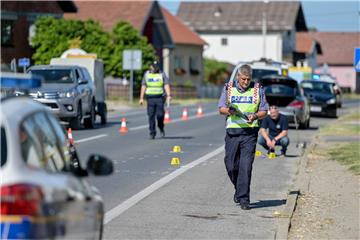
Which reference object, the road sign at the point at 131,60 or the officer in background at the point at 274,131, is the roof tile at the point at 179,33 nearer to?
the road sign at the point at 131,60

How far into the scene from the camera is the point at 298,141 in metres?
25.3

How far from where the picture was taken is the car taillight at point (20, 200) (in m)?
5.83

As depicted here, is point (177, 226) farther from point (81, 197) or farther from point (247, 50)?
point (247, 50)

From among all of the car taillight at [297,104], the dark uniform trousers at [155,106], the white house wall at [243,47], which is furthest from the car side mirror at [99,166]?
the white house wall at [243,47]

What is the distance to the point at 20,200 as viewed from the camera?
229 inches

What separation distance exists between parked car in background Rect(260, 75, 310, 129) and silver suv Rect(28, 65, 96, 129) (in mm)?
5152

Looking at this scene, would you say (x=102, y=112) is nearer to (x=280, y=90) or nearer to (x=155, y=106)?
(x=280, y=90)

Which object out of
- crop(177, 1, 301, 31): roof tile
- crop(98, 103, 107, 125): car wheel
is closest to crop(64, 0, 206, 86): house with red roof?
crop(177, 1, 301, 31): roof tile

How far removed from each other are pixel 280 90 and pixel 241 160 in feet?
61.7

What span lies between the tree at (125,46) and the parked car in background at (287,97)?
26.8 metres

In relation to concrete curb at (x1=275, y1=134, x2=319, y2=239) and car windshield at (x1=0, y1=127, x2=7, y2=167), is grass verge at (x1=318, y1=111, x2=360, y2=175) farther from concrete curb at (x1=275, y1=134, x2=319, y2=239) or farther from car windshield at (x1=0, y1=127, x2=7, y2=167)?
car windshield at (x1=0, y1=127, x2=7, y2=167)

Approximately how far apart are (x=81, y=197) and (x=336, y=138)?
21.3 meters

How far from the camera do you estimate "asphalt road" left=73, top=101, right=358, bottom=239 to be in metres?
10.9

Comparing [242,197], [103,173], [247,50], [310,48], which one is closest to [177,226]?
[242,197]
